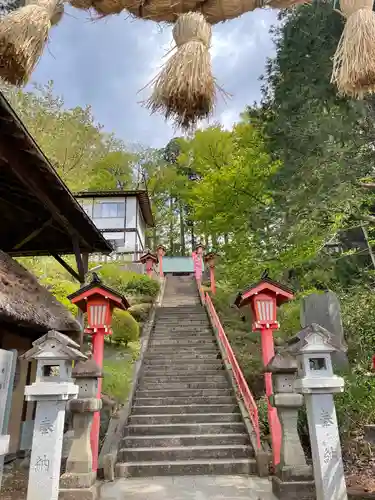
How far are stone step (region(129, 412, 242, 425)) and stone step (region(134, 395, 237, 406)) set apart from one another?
616 mm

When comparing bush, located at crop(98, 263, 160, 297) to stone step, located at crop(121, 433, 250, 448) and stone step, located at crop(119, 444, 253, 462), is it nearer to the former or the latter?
stone step, located at crop(121, 433, 250, 448)

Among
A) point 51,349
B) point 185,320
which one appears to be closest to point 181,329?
point 185,320

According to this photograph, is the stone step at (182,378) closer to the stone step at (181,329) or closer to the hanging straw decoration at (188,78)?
the stone step at (181,329)

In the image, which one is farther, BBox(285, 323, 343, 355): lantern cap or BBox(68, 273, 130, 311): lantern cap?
BBox(68, 273, 130, 311): lantern cap

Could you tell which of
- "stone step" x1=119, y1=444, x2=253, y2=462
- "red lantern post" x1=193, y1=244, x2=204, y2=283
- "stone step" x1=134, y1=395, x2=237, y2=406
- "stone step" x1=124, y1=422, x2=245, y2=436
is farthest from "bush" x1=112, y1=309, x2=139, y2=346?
"red lantern post" x1=193, y1=244, x2=204, y2=283

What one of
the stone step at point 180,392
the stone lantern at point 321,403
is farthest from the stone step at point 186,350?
the stone lantern at point 321,403

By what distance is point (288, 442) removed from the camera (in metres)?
5.30

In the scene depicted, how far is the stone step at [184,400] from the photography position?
Answer: 8.52 metres

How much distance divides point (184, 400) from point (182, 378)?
39.4 inches

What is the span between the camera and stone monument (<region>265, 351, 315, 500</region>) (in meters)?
5.02

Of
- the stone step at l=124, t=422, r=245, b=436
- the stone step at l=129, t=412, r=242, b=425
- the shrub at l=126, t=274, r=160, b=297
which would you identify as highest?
the shrub at l=126, t=274, r=160, b=297

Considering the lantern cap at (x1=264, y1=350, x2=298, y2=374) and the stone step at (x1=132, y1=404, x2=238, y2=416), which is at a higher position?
the lantern cap at (x1=264, y1=350, x2=298, y2=374)

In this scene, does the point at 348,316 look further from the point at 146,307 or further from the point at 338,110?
the point at 146,307

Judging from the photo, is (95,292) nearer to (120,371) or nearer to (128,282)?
(120,371)
